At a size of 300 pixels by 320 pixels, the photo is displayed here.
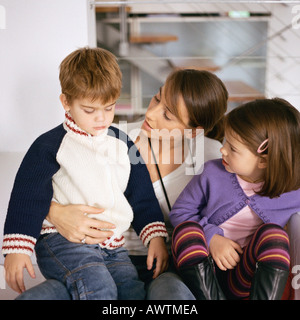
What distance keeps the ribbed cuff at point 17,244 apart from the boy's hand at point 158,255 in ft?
0.64

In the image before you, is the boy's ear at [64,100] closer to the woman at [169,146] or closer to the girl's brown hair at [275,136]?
the woman at [169,146]

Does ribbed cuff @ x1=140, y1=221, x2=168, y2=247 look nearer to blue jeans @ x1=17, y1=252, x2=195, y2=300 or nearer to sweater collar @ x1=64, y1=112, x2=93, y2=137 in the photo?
blue jeans @ x1=17, y1=252, x2=195, y2=300

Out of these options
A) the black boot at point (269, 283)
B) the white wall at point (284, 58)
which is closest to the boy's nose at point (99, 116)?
the black boot at point (269, 283)

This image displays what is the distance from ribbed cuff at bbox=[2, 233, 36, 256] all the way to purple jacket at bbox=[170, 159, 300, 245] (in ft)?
0.81

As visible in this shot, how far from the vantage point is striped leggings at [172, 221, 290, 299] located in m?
0.60

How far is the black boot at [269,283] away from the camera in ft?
1.91

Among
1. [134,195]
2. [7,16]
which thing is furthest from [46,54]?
[134,195]

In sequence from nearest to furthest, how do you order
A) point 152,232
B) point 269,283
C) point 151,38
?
1. point 269,283
2. point 152,232
3. point 151,38

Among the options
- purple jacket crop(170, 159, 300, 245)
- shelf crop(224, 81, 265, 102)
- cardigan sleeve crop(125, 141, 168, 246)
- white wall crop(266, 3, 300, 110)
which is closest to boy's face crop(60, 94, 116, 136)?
cardigan sleeve crop(125, 141, 168, 246)

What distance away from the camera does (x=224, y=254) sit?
2.16ft

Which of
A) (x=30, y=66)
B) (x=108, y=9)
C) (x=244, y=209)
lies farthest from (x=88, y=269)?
(x=108, y=9)

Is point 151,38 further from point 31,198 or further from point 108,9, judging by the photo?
point 31,198

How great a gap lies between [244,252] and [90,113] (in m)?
0.34

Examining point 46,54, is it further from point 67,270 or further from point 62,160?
point 67,270
